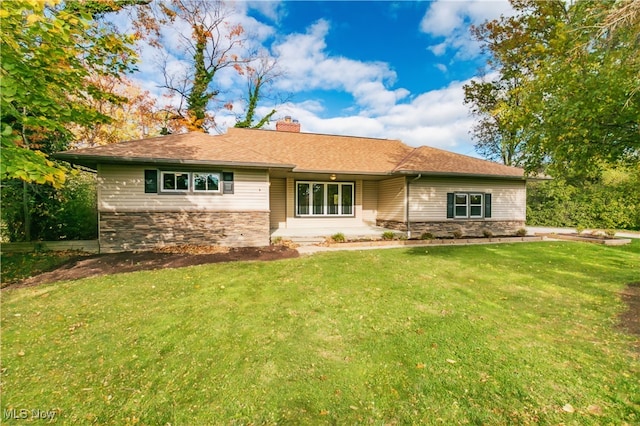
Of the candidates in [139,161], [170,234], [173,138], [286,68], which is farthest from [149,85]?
[170,234]

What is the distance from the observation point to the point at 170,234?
30.3 ft

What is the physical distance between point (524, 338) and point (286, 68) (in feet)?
77.1

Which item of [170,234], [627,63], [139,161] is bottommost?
[170,234]

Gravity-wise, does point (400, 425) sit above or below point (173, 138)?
below

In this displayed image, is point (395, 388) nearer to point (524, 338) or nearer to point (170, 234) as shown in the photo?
point (524, 338)

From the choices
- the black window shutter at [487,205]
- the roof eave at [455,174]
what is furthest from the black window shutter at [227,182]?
the black window shutter at [487,205]

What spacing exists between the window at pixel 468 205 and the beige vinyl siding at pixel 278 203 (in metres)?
7.58

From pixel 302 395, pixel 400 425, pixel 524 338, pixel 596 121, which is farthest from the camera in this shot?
pixel 596 121

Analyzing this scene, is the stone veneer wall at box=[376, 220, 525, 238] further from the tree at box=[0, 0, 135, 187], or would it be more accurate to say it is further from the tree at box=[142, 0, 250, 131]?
the tree at box=[142, 0, 250, 131]

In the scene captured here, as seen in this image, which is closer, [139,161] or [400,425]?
[400,425]

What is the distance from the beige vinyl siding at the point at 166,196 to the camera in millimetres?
8836

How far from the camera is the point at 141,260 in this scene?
299 inches

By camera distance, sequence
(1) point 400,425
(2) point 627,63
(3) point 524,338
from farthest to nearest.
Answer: (2) point 627,63 → (3) point 524,338 → (1) point 400,425

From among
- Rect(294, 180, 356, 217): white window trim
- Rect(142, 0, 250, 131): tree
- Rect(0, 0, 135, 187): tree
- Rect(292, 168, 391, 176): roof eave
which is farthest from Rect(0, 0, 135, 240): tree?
Rect(142, 0, 250, 131): tree
